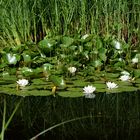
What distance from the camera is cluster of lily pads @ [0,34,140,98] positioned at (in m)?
3.57

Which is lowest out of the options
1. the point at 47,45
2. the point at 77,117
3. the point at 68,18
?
the point at 77,117

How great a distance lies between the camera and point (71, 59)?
12.4 ft

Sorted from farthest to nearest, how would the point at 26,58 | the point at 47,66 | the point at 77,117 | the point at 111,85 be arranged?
the point at 26,58 → the point at 47,66 → the point at 111,85 → the point at 77,117

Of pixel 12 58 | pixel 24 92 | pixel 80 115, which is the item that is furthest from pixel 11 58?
pixel 80 115

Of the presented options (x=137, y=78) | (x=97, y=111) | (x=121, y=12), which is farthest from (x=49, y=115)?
(x=121, y=12)

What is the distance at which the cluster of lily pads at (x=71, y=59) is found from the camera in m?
3.57

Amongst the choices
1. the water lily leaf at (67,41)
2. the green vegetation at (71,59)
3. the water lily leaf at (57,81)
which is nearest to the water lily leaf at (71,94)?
the green vegetation at (71,59)

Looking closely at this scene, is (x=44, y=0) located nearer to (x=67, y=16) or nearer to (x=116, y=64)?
(x=67, y=16)

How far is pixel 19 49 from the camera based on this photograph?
393 cm

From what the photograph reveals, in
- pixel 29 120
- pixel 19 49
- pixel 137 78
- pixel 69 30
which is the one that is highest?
pixel 69 30

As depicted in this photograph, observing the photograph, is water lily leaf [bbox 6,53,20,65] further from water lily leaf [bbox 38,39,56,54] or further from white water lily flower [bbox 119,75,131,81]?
white water lily flower [bbox 119,75,131,81]

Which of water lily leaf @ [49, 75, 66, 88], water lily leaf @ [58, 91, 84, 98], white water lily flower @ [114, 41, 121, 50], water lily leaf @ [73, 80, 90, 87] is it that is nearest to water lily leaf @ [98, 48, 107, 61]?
white water lily flower @ [114, 41, 121, 50]

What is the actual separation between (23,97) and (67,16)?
4.42 ft

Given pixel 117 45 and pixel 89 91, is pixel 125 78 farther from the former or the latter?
pixel 117 45
